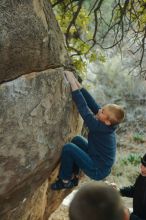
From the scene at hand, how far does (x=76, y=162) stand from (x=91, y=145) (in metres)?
0.25

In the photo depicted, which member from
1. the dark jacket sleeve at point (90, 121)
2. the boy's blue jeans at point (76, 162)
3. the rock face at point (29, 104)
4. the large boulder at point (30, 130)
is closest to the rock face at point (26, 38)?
the rock face at point (29, 104)

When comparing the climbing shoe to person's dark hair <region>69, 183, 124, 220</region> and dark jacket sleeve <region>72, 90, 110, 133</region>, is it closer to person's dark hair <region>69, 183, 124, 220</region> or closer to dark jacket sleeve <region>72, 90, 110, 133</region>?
dark jacket sleeve <region>72, 90, 110, 133</region>

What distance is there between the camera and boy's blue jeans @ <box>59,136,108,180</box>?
459 cm

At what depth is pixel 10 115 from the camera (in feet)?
13.3

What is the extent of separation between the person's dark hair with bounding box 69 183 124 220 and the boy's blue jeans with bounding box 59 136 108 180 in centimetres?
253

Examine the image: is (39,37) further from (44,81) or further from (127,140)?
(127,140)

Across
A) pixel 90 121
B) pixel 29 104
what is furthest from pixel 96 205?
pixel 90 121

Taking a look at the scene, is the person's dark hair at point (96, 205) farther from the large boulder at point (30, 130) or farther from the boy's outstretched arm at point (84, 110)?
the boy's outstretched arm at point (84, 110)

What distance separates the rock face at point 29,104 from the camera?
405cm

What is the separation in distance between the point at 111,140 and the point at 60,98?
0.72 meters

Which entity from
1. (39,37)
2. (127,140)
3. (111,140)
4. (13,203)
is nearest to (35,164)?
(13,203)

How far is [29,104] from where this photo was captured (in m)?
4.25

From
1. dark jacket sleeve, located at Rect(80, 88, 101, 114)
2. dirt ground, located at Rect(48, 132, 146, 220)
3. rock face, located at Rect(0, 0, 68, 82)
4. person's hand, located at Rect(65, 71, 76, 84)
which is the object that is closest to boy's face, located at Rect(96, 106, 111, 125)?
dark jacket sleeve, located at Rect(80, 88, 101, 114)

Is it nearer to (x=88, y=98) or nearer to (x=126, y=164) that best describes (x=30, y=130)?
(x=88, y=98)
